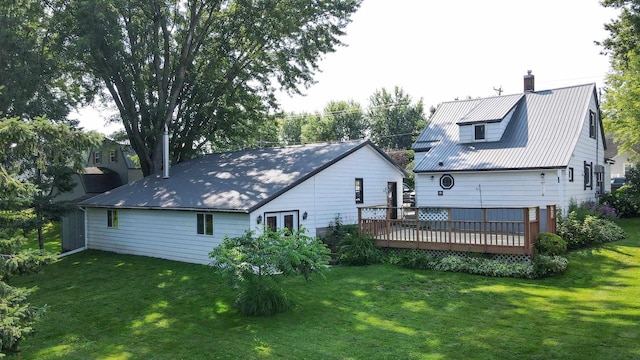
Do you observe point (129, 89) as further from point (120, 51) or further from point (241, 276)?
point (241, 276)

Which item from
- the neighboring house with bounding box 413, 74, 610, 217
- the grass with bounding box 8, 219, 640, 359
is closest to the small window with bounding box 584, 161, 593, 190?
the neighboring house with bounding box 413, 74, 610, 217

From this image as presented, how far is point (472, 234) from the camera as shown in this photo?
15469mm

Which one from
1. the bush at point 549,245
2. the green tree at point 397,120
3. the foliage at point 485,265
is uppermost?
the green tree at point 397,120

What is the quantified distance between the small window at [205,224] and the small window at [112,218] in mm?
5901

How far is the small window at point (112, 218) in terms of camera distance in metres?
20.2

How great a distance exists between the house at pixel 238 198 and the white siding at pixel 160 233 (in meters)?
0.04

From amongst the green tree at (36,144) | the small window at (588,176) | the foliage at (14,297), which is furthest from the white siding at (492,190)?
the foliage at (14,297)

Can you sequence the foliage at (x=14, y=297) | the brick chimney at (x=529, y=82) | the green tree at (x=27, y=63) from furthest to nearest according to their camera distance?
the brick chimney at (x=529, y=82), the green tree at (x=27, y=63), the foliage at (x=14, y=297)

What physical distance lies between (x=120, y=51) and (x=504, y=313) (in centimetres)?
1989

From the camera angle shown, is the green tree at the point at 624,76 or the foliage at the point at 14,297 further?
the green tree at the point at 624,76

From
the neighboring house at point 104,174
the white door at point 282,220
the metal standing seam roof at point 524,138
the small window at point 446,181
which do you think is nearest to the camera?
the white door at point 282,220

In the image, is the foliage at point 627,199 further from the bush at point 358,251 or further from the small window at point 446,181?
the bush at point 358,251

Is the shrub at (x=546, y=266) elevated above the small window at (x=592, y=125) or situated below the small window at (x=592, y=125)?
below

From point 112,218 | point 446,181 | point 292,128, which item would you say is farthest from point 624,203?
point 292,128
